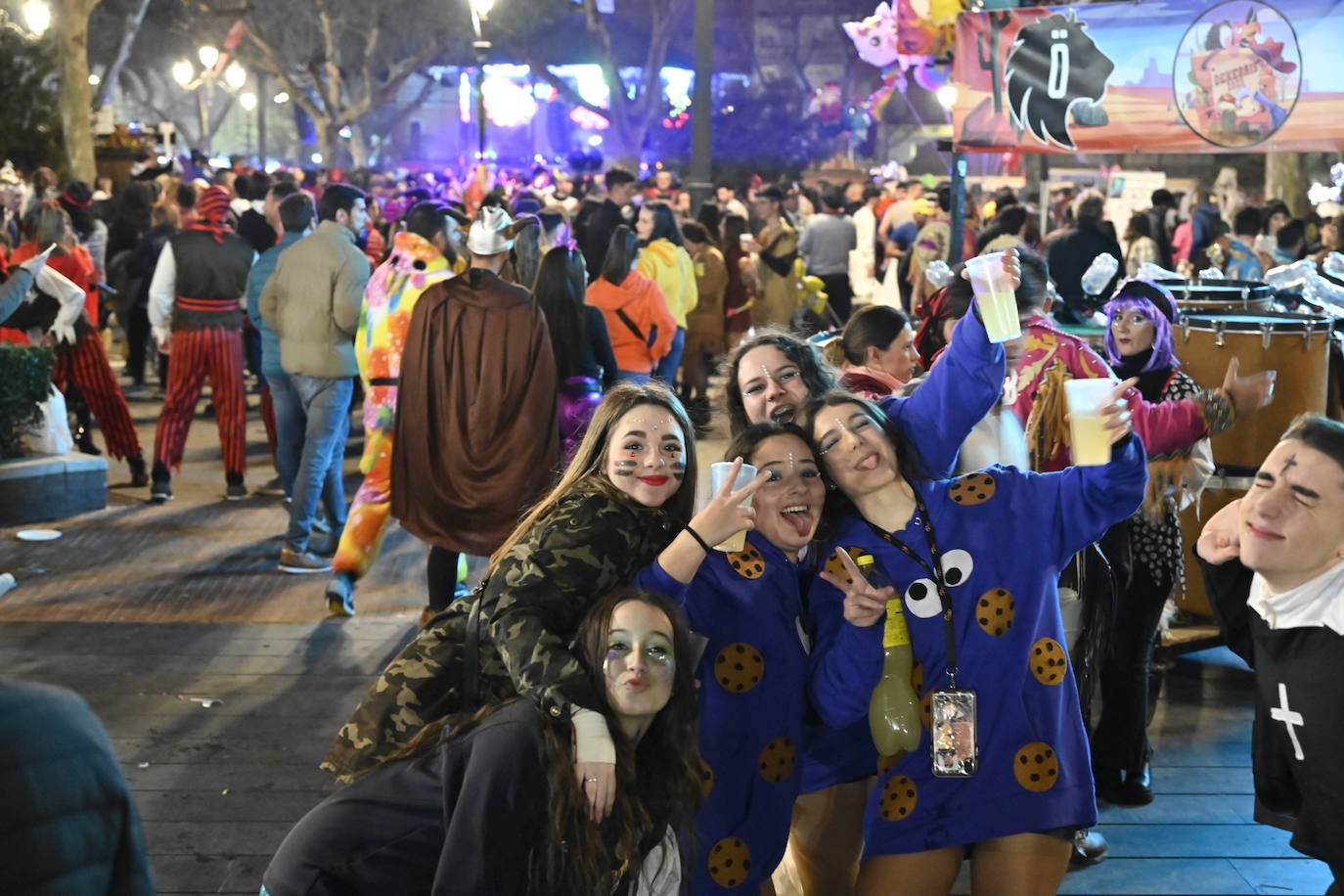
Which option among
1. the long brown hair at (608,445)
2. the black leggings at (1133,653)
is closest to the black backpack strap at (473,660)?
the long brown hair at (608,445)

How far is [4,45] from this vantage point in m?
22.1

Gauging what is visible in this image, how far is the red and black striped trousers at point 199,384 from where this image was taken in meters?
9.12

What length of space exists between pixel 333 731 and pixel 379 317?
2.02 m

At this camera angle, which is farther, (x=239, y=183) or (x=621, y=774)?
(x=239, y=183)

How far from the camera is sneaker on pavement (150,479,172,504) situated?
9.43 m

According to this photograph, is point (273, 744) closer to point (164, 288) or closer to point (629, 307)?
point (629, 307)

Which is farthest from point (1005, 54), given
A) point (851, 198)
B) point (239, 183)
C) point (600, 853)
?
point (851, 198)

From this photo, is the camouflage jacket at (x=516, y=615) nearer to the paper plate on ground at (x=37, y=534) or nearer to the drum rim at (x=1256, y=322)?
the drum rim at (x=1256, y=322)

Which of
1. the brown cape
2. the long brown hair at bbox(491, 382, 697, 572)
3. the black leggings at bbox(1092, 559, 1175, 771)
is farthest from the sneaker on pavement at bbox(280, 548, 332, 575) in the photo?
the long brown hair at bbox(491, 382, 697, 572)

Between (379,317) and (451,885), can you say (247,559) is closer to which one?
(379,317)

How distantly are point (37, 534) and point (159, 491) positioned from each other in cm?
100

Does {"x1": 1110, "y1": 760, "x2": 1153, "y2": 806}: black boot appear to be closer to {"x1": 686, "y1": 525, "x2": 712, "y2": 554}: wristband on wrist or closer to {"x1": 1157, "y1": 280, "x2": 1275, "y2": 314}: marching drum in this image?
{"x1": 1157, "y1": 280, "x2": 1275, "y2": 314}: marching drum

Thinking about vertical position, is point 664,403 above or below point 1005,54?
below

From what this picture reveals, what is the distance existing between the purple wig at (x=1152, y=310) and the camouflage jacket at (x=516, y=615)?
233 cm
